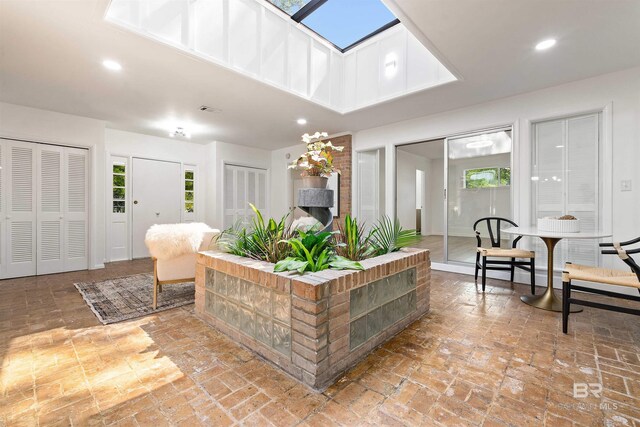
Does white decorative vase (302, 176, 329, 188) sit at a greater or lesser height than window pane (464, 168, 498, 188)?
lesser

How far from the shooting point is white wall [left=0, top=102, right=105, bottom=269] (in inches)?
163

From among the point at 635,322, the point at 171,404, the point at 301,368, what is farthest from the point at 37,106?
the point at 635,322

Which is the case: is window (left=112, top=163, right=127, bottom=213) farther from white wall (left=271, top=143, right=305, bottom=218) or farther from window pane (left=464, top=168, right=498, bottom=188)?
window pane (left=464, top=168, right=498, bottom=188)

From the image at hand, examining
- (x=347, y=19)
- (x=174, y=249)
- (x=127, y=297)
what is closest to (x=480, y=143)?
(x=347, y=19)

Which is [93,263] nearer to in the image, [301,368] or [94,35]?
[94,35]

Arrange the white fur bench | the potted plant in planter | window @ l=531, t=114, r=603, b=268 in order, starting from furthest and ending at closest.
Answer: window @ l=531, t=114, r=603, b=268, the white fur bench, the potted plant in planter

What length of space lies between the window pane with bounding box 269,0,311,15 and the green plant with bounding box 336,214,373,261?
298 centimetres

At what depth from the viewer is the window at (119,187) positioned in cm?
547

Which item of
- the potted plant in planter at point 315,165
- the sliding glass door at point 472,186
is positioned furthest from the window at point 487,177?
the potted plant in planter at point 315,165

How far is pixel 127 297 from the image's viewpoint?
124 inches

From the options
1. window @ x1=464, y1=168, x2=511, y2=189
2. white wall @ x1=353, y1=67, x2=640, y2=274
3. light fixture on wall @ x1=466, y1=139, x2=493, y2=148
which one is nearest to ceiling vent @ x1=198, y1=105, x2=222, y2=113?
white wall @ x1=353, y1=67, x2=640, y2=274

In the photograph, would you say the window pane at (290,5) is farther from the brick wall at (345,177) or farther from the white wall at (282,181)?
the white wall at (282,181)

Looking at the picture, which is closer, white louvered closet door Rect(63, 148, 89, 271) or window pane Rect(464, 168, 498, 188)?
window pane Rect(464, 168, 498, 188)

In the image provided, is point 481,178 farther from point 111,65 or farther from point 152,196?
point 152,196
